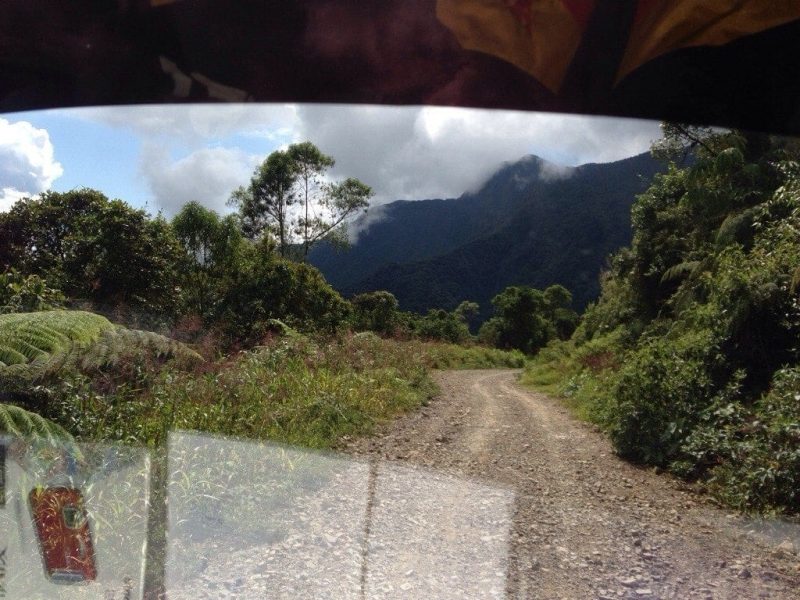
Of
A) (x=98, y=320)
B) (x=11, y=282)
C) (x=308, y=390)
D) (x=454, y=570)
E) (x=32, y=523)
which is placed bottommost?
(x=454, y=570)

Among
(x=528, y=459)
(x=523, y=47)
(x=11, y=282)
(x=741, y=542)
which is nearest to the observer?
(x=523, y=47)

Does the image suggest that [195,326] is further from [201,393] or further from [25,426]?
[25,426]

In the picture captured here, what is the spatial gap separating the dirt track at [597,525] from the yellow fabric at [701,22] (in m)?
2.66

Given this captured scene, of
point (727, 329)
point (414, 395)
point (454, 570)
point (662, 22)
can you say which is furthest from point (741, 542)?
point (414, 395)

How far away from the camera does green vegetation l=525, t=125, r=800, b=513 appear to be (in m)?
5.15

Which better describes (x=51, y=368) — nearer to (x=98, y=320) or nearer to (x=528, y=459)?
(x=98, y=320)

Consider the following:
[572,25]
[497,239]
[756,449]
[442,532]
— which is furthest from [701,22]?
[497,239]

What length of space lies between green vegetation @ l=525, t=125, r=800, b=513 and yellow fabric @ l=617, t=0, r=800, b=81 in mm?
1541

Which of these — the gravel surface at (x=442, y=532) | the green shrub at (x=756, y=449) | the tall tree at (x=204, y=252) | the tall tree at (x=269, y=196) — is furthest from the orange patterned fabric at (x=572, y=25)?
the tall tree at (x=204, y=252)

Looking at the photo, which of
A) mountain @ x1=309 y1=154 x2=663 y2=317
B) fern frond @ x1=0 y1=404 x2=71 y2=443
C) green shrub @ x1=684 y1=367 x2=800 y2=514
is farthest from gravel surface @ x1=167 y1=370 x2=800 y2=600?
mountain @ x1=309 y1=154 x2=663 y2=317

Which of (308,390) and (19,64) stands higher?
(19,64)

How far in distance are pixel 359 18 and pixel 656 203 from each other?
549 inches

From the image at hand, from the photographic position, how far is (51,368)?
484 centimetres

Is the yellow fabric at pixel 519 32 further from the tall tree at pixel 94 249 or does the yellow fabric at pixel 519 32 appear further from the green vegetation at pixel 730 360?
the tall tree at pixel 94 249
